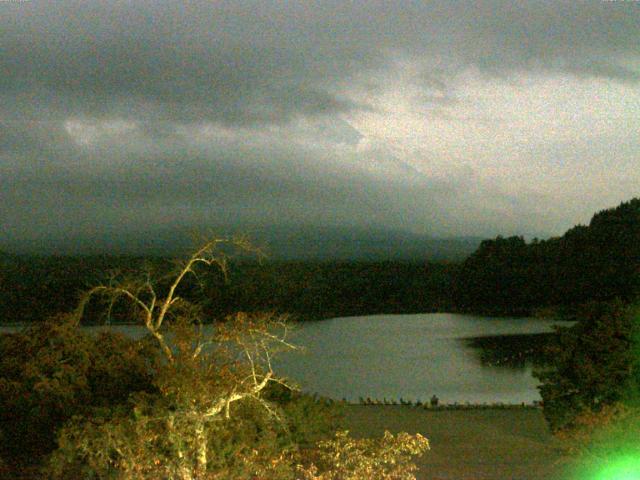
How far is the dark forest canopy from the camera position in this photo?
51.6 m

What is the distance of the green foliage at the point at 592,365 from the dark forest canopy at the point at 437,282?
36.2m

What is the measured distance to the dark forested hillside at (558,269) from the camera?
57156 millimetres

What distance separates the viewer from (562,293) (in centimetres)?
5947

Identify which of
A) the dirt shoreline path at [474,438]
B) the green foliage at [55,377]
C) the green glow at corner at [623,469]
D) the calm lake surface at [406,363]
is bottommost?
the calm lake surface at [406,363]

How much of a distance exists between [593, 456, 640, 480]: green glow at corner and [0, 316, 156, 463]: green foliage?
661 centimetres

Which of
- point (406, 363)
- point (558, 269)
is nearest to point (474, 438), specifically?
Result: point (406, 363)

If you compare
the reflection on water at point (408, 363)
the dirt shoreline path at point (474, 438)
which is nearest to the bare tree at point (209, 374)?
the dirt shoreline path at point (474, 438)

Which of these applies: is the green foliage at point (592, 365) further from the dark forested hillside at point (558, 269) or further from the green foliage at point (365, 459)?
the dark forested hillside at point (558, 269)

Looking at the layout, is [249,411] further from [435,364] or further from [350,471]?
[435,364]

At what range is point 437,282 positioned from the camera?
7375 cm

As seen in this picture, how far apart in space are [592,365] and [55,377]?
8.25 meters

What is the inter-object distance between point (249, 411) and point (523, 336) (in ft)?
114

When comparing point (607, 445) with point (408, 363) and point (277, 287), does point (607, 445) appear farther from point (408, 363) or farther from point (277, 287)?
point (277, 287)

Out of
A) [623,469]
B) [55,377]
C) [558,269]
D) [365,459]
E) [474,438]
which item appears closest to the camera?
[365,459]
